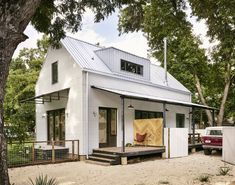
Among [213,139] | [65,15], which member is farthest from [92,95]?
[213,139]

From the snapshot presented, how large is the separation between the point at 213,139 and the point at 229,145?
2822 millimetres

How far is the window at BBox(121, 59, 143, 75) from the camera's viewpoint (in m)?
18.8

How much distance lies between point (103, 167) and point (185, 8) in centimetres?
745

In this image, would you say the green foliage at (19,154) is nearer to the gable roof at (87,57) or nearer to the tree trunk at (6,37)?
the gable roof at (87,57)

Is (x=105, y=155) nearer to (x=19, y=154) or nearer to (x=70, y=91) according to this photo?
(x=19, y=154)

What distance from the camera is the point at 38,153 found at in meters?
14.2

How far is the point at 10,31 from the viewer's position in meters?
5.89

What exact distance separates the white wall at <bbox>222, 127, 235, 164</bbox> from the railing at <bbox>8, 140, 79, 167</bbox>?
7584mm

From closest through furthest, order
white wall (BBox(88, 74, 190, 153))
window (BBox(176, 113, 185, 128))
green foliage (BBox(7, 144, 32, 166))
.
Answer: green foliage (BBox(7, 144, 32, 166)), white wall (BBox(88, 74, 190, 153)), window (BBox(176, 113, 185, 128))

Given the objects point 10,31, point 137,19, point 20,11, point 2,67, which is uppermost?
point 137,19

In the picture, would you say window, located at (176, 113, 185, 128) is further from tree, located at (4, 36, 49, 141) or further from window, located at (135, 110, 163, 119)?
tree, located at (4, 36, 49, 141)

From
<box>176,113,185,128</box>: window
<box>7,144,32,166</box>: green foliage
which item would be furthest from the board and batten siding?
<box>7,144,32,166</box>: green foliage

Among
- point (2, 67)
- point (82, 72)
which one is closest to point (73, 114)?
point (82, 72)

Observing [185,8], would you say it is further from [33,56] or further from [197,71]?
[33,56]
